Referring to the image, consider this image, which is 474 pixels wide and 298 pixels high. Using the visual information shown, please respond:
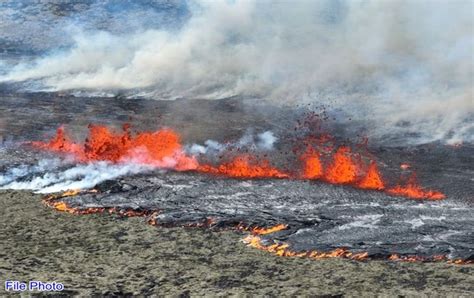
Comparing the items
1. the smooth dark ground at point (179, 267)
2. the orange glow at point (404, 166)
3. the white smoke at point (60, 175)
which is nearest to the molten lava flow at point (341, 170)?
the orange glow at point (404, 166)

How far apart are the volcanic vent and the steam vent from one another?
0.20 ft

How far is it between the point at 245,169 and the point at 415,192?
14.1 ft

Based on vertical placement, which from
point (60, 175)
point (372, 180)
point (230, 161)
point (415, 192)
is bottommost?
point (415, 192)

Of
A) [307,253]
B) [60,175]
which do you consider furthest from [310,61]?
[307,253]

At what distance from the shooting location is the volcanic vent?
→ 11.9 m

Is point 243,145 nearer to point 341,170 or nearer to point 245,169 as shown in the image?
point 245,169

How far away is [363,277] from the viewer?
10.2 meters

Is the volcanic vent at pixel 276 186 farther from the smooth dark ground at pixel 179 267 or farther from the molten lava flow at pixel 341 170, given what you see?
the smooth dark ground at pixel 179 267

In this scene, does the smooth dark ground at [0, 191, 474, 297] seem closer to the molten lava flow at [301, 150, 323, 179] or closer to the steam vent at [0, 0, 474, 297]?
the steam vent at [0, 0, 474, 297]

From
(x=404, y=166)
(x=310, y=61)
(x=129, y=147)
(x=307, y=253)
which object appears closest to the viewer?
(x=307, y=253)

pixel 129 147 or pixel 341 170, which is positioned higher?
pixel 129 147

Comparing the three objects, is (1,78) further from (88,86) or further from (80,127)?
(80,127)

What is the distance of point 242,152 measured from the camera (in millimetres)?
17109

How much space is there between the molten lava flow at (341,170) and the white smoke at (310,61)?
3189 mm
